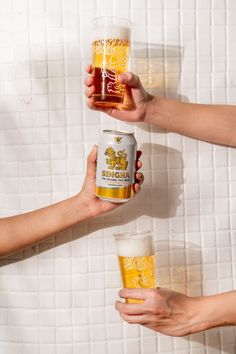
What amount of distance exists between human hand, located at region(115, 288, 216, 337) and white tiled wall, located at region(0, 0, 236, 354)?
0.24m

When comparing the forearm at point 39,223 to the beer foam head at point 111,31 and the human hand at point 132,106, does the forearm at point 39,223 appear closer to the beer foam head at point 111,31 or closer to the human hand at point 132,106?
the human hand at point 132,106

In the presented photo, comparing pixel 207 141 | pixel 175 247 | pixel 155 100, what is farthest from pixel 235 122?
pixel 175 247

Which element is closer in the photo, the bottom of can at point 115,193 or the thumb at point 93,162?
the bottom of can at point 115,193

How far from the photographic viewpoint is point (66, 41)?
1321mm

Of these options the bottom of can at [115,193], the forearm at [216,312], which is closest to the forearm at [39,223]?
the bottom of can at [115,193]

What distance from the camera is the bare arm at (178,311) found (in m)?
1.10

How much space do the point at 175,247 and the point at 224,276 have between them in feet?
0.53

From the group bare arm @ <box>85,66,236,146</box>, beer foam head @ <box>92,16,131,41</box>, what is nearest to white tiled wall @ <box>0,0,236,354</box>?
bare arm @ <box>85,66,236,146</box>

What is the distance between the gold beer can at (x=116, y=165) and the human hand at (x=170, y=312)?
0.74 feet

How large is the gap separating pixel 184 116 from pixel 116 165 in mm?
305

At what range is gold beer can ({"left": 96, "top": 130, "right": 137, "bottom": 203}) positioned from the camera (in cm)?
107

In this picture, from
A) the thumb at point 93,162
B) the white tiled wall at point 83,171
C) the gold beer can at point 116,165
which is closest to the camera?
the gold beer can at point 116,165

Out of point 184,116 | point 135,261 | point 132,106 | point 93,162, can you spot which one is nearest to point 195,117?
point 184,116

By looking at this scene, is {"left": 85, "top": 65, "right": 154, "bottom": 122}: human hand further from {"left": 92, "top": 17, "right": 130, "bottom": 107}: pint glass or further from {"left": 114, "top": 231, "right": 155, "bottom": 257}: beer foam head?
{"left": 114, "top": 231, "right": 155, "bottom": 257}: beer foam head
